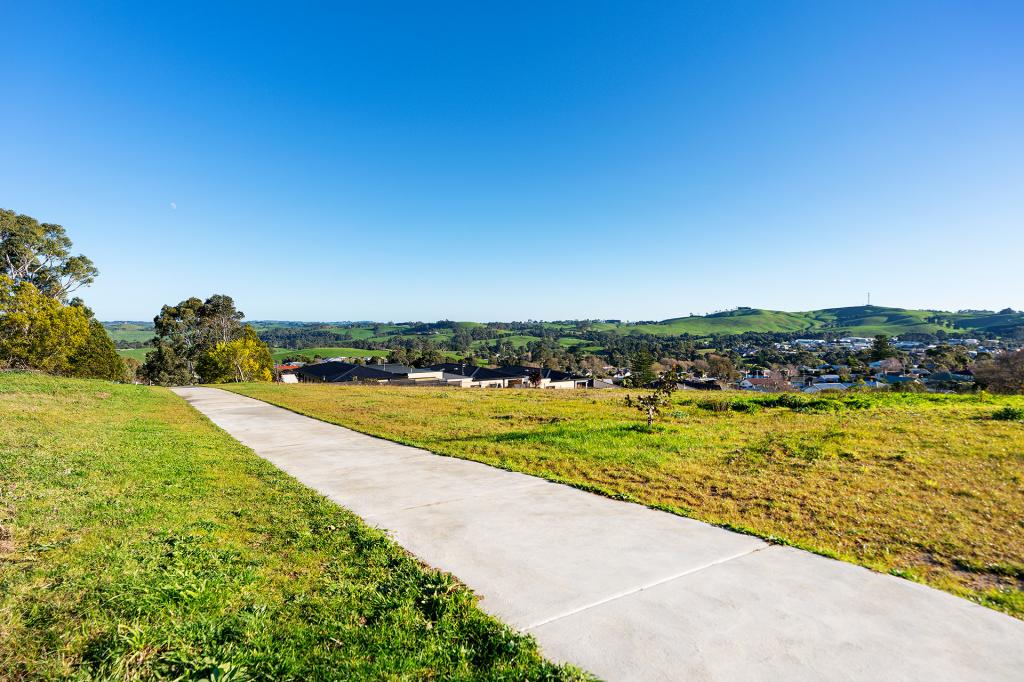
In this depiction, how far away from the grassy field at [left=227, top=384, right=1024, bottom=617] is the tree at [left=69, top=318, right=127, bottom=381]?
3685cm

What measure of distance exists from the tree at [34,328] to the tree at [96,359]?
3052mm

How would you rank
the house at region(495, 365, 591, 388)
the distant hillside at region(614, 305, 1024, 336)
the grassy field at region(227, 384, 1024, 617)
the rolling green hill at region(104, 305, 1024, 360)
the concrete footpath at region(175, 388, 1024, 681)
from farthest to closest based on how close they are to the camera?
the distant hillside at region(614, 305, 1024, 336) → the rolling green hill at region(104, 305, 1024, 360) → the house at region(495, 365, 591, 388) → the grassy field at region(227, 384, 1024, 617) → the concrete footpath at region(175, 388, 1024, 681)

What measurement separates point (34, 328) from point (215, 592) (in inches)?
1595

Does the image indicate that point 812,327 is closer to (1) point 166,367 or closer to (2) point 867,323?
(2) point 867,323

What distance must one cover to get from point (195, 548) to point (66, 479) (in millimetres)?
4124

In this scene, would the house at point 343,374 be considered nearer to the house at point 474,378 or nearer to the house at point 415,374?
the house at point 415,374

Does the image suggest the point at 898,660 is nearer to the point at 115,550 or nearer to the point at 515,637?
the point at 515,637

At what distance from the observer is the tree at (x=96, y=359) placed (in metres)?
37.0

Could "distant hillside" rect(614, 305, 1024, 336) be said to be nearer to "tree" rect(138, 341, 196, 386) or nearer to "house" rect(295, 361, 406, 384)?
"house" rect(295, 361, 406, 384)

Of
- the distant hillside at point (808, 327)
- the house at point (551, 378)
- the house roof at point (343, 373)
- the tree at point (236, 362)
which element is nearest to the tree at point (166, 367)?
the tree at point (236, 362)

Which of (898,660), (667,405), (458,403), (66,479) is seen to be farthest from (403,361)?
(898,660)

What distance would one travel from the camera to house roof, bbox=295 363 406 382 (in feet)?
179

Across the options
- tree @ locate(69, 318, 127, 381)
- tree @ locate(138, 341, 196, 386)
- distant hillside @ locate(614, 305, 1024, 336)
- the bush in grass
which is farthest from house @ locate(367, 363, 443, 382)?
distant hillside @ locate(614, 305, 1024, 336)

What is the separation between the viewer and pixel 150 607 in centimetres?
317
